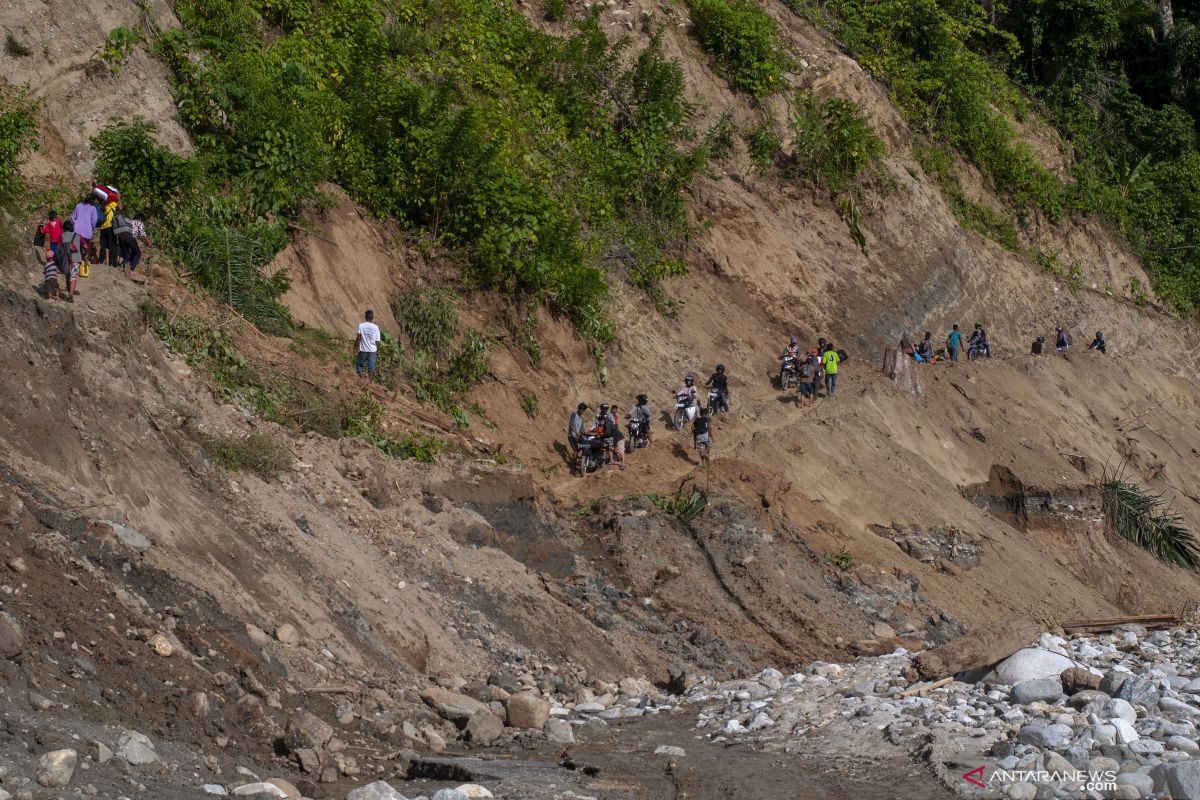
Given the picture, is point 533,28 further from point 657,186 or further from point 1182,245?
point 1182,245

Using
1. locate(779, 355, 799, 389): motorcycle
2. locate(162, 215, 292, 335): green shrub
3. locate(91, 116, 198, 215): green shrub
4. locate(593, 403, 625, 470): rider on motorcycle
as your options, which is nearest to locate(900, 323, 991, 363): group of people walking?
locate(779, 355, 799, 389): motorcycle

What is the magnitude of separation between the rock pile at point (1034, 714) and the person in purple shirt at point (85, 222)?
26.5 ft

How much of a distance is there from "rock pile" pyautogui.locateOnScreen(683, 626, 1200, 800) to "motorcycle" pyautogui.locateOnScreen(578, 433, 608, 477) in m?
5.90

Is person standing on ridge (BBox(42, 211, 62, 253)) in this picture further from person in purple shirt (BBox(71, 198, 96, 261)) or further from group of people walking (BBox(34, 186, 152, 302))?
→ person in purple shirt (BBox(71, 198, 96, 261))

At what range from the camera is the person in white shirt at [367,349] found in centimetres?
1694

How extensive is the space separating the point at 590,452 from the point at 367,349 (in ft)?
12.3

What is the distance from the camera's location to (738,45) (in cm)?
2994

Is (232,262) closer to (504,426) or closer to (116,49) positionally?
(116,49)

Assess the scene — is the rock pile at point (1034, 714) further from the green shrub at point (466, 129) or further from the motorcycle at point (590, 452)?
the green shrub at point (466, 129)

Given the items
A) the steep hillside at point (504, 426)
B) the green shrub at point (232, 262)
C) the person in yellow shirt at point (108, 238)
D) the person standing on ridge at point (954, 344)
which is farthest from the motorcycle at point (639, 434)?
the person standing on ridge at point (954, 344)

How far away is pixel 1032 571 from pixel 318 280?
11757 millimetres

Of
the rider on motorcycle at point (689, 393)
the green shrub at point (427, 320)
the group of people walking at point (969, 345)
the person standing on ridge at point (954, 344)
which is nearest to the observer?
the green shrub at point (427, 320)

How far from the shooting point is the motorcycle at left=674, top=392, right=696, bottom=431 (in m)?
21.0

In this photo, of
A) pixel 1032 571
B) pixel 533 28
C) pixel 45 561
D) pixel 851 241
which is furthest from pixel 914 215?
pixel 45 561
